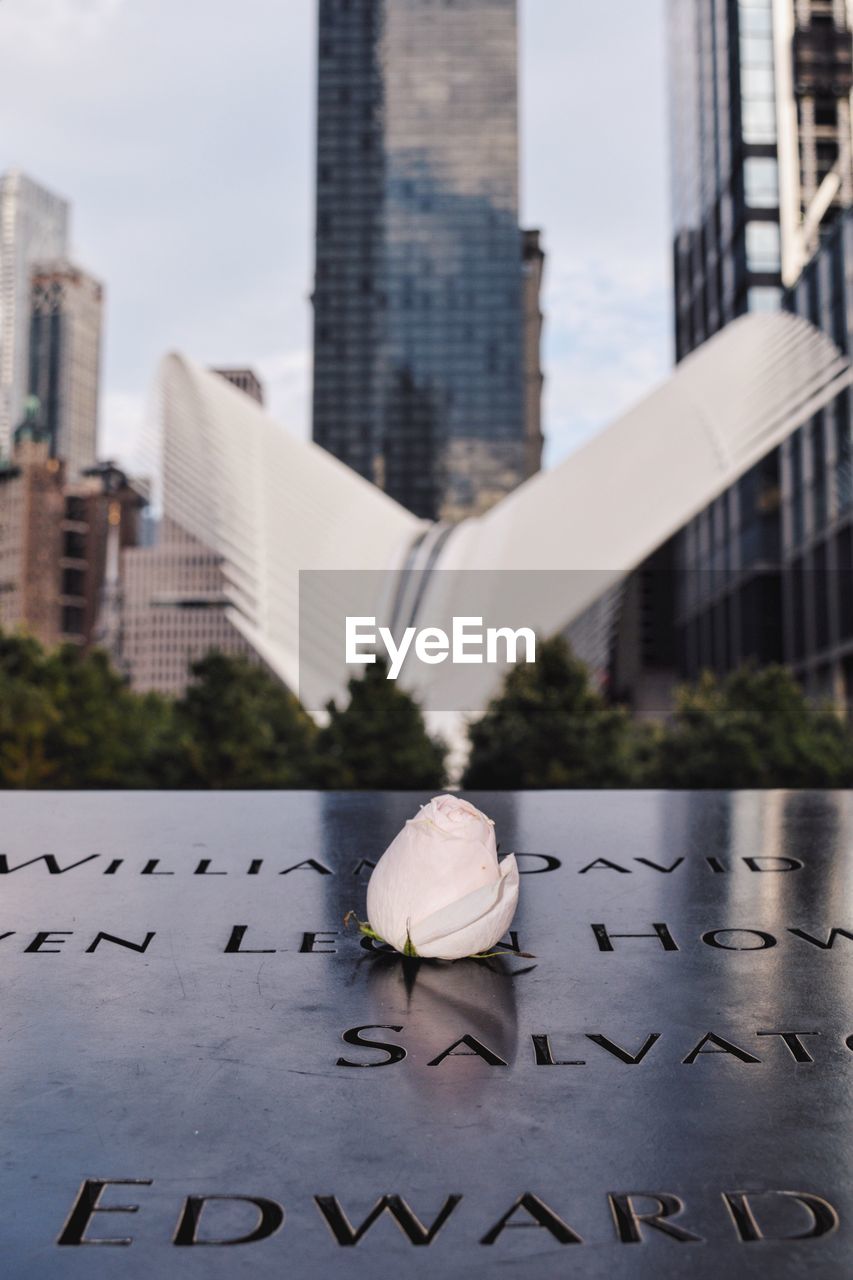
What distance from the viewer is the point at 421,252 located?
14050 cm

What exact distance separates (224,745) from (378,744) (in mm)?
2975

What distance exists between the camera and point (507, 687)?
79.2ft

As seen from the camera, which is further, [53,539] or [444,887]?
[53,539]

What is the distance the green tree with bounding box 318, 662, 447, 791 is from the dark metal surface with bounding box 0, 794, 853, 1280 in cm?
1863

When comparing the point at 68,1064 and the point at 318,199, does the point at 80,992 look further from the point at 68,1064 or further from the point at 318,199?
the point at 318,199

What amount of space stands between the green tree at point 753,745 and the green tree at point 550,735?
0.96 meters

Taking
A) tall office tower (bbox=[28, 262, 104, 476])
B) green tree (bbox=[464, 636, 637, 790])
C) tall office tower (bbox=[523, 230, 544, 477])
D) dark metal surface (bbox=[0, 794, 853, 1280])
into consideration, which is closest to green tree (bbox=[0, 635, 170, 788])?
green tree (bbox=[464, 636, 637, 790])

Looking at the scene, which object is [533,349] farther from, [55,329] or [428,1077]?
[428,1077]

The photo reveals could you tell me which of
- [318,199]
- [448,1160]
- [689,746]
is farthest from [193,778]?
[318,199]

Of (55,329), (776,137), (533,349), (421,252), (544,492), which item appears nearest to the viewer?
(544,492)

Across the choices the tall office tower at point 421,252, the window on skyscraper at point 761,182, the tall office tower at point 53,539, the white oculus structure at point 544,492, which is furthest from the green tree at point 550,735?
the tall office tower at point 421,252

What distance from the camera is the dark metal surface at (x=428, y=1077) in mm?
1603

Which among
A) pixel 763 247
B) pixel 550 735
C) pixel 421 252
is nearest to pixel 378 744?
pixel 550 735

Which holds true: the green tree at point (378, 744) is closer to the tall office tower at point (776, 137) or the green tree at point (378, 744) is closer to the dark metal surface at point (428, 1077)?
the dark metal surface at point (428, 1077)
